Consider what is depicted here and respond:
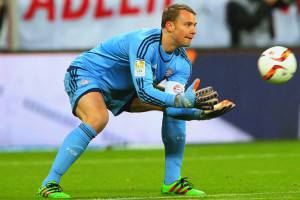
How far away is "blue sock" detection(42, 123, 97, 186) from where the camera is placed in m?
8.39

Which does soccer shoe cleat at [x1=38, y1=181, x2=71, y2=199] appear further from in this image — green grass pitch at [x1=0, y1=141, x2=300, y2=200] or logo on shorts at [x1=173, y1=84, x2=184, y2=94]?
logo on shorts at [x1=173, y1=84, x2=184, y2=94]

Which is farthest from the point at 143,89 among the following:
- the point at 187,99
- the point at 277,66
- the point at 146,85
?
the point at 277,66

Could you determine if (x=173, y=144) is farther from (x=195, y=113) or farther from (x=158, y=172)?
(x=158, y=172)

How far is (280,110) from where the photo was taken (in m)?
16.0

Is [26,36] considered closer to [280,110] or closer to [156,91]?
[280,110]

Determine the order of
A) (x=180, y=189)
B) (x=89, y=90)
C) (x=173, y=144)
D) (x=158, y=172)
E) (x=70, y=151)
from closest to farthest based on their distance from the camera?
(x=70, y=151), (x=89, y=90), (x=180, y=189), (x=173, y=144), (x=158, y=172)

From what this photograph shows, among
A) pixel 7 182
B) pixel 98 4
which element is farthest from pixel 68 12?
Answer: pixel 7 182

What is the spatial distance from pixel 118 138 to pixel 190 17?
23.3 feet

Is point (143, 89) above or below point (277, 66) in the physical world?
below

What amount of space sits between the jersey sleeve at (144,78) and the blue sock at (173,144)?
60 cm

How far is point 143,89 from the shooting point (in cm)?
831

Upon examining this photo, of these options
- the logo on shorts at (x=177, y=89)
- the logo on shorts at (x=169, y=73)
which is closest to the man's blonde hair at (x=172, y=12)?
the logo on shorts at (x=169, y=73)

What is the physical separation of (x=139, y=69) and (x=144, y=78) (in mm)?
89

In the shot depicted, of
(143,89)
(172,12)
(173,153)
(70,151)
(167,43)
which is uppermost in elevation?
(172,12)
